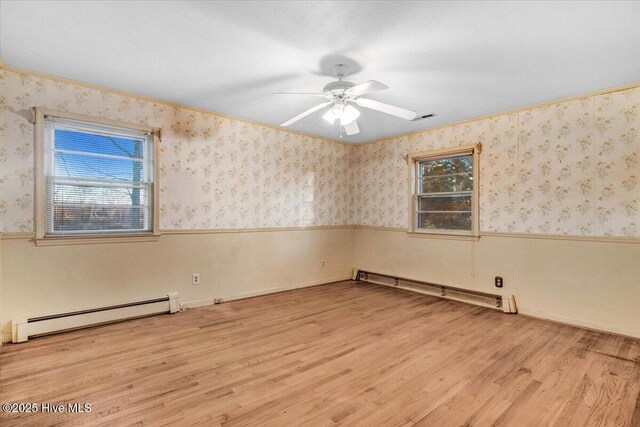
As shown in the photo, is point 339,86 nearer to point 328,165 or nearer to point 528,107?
point 528,107

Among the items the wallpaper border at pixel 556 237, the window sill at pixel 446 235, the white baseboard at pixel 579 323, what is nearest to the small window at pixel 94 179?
the window sill at pixel 446 235

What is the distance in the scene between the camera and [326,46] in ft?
7.59

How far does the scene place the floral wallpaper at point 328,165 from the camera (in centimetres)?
290

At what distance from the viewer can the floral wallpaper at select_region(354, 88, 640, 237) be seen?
3049 mm

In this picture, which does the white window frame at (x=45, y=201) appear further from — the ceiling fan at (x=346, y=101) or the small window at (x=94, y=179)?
the ceiling fan at (x=346, y=101)

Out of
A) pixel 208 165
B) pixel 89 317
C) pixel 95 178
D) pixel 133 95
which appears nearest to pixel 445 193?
pixel 208 165

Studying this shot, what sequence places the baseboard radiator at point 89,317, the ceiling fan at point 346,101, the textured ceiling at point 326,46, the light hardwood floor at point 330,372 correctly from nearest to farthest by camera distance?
the light hardwood floor at point 330,372 < the textured ceiling at point 326,46 < the ceiling fan at point 346,101 < the baseboard radiator at point 89,317

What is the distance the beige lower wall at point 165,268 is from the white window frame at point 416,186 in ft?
4.37

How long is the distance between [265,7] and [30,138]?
8.35 feet

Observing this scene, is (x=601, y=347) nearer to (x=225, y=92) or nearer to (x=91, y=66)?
(x=225, y=92)

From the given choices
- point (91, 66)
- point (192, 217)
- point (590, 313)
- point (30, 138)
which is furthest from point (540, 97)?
point (30, 138)

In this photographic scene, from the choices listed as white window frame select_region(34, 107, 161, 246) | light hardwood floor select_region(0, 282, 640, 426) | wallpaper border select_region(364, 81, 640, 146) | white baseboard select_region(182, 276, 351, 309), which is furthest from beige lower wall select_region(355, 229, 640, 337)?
white window frame select_region(34, 107, 161, 246)

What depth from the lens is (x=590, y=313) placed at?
3209mm

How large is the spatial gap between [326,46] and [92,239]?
288cm
